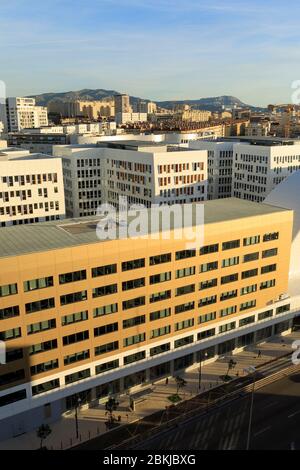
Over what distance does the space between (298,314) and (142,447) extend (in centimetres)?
3687

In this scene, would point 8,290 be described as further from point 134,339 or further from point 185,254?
point 185,254

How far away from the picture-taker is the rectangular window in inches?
2068

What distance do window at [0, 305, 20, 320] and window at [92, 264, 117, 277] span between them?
30.8 feet

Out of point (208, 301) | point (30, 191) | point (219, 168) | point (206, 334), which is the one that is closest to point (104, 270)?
point (208, 301)

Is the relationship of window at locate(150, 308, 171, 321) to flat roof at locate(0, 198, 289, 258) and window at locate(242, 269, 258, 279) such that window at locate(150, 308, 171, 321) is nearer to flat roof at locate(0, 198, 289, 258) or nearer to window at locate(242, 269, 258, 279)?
flat roof at locate(0, 198, 289, 258)

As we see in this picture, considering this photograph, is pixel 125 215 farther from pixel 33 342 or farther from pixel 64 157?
pixel 64 157

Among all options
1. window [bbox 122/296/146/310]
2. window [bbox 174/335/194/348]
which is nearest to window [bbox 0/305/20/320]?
window [bbox 122/296/146/310]

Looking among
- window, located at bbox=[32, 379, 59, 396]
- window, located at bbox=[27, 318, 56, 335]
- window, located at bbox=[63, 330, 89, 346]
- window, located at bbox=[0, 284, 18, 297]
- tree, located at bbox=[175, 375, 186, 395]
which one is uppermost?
window, located at bbox=[0, 284, 18, 297]

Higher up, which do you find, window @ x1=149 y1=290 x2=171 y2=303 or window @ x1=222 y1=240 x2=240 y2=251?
window @ x1=222 y1=240 x2=240 y2=251

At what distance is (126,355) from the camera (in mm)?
54250

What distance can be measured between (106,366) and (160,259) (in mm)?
14833

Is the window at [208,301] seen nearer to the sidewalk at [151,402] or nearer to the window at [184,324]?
the window at [184,324]

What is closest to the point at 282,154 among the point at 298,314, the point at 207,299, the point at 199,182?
the point at 199,182

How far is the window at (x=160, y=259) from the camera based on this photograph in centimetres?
5413
